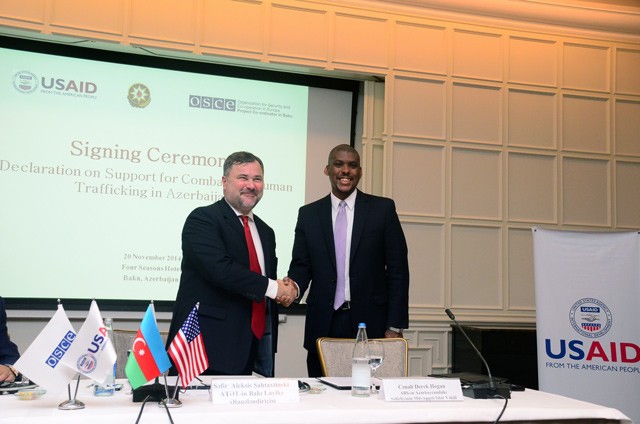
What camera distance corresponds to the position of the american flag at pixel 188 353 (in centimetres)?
214

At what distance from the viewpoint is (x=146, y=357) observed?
2.07 metres

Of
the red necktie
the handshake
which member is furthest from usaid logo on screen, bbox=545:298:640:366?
A: the red necktie

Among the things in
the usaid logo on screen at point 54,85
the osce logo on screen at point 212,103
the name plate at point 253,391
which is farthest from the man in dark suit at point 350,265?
the usaid logo on screen at point 54,85

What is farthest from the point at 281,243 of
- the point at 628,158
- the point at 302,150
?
the point at 628,158

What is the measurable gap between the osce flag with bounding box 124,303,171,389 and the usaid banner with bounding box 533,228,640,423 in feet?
9.20

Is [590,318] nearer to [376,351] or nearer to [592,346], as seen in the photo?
[592,346]

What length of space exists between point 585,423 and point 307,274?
194cm

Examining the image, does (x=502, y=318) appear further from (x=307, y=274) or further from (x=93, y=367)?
(x=93, y=367)

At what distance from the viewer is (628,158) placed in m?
6.13

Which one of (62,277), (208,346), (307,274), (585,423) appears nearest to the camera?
(585,423)

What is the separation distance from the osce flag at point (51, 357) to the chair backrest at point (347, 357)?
1.45 meters

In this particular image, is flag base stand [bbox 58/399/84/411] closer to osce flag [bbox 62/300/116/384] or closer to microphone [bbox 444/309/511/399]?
osce flag [bbox 62/300/116/384]

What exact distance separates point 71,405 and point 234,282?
1.25 meters

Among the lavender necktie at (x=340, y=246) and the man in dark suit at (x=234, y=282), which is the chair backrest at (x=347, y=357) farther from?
the lavender necktie at (x=340, y=246)
